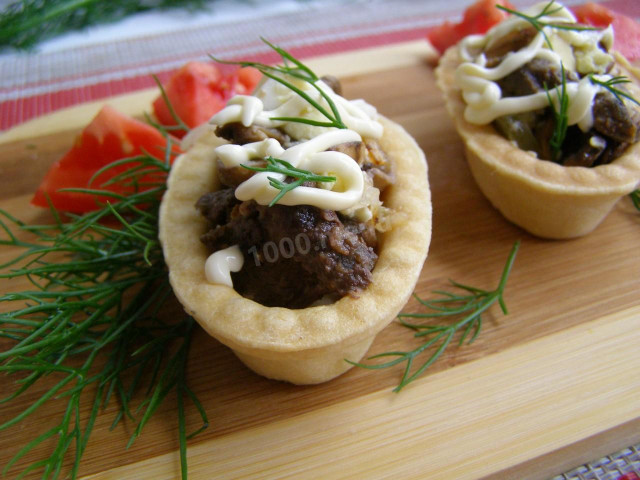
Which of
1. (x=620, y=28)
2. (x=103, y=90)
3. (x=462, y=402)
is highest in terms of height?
(x=620, y=28)

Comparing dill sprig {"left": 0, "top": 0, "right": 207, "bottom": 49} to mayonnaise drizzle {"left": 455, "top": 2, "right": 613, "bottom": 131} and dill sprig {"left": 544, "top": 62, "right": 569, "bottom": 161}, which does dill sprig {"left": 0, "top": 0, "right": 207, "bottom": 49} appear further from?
dill sprig {"left": 544, "top": 62, "right": 569, "bottom": 161}

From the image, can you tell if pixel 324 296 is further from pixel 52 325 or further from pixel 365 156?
pixel 52 325

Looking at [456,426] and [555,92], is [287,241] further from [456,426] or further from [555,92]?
[555,92]

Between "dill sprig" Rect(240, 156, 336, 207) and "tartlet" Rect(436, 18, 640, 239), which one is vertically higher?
"dill sprig" Rect(240, 156, 336, 207)

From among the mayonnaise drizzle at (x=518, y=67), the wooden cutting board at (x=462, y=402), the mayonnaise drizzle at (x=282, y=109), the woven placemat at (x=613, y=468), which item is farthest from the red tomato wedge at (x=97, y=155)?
the woven placemat at (x=613, y=468)

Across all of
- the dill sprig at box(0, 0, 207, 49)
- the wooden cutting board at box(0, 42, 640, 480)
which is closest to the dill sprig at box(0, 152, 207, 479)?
the wooden cutting board at box(0, 42, 640, 480)

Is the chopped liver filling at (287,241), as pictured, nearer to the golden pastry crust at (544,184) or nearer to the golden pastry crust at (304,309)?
the golden pastry crust at (304,309)

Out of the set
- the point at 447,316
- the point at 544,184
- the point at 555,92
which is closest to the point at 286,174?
the point at 447,316
